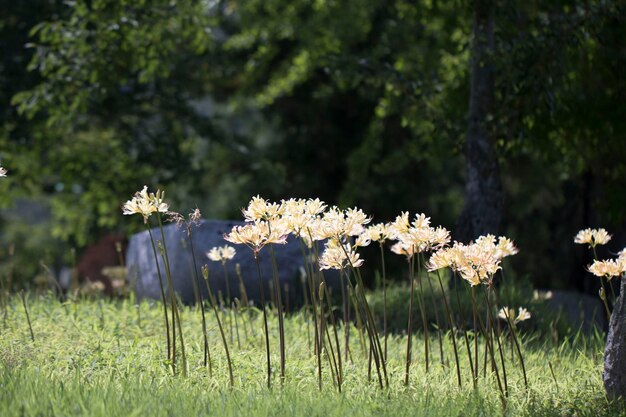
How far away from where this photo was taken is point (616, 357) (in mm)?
4891

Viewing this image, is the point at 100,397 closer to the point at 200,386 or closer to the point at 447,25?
the point at 200,386

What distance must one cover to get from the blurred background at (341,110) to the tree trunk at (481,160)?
0.02 m

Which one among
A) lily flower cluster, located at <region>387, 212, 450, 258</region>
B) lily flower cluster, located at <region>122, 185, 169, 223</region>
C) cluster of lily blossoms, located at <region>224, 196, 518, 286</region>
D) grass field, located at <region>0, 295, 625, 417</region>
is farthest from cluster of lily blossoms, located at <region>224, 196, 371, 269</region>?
grass field, located at <region>0, 295, 625, 417</region>

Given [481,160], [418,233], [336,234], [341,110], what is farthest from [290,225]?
[341,110]

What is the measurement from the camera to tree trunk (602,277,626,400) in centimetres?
487

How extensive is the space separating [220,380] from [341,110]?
42.9 feet

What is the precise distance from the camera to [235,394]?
4.61 m

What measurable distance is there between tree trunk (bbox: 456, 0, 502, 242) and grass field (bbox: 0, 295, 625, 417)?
10.5 feet

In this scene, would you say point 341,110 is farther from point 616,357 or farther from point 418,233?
point 616,357

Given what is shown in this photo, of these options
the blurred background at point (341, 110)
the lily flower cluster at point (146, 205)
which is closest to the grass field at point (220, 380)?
the lily flower cluster at point (146, 205)

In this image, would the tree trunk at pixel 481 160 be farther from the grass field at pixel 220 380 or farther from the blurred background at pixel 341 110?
the grass field at pixel 220 380

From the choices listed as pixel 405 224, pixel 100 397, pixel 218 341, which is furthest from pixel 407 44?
pixel 100 397

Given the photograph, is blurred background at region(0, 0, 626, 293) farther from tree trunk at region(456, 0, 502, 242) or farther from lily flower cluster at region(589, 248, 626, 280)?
lily flower cluster at region(589, 248, 626, 280)

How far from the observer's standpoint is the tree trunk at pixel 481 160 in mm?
10047
